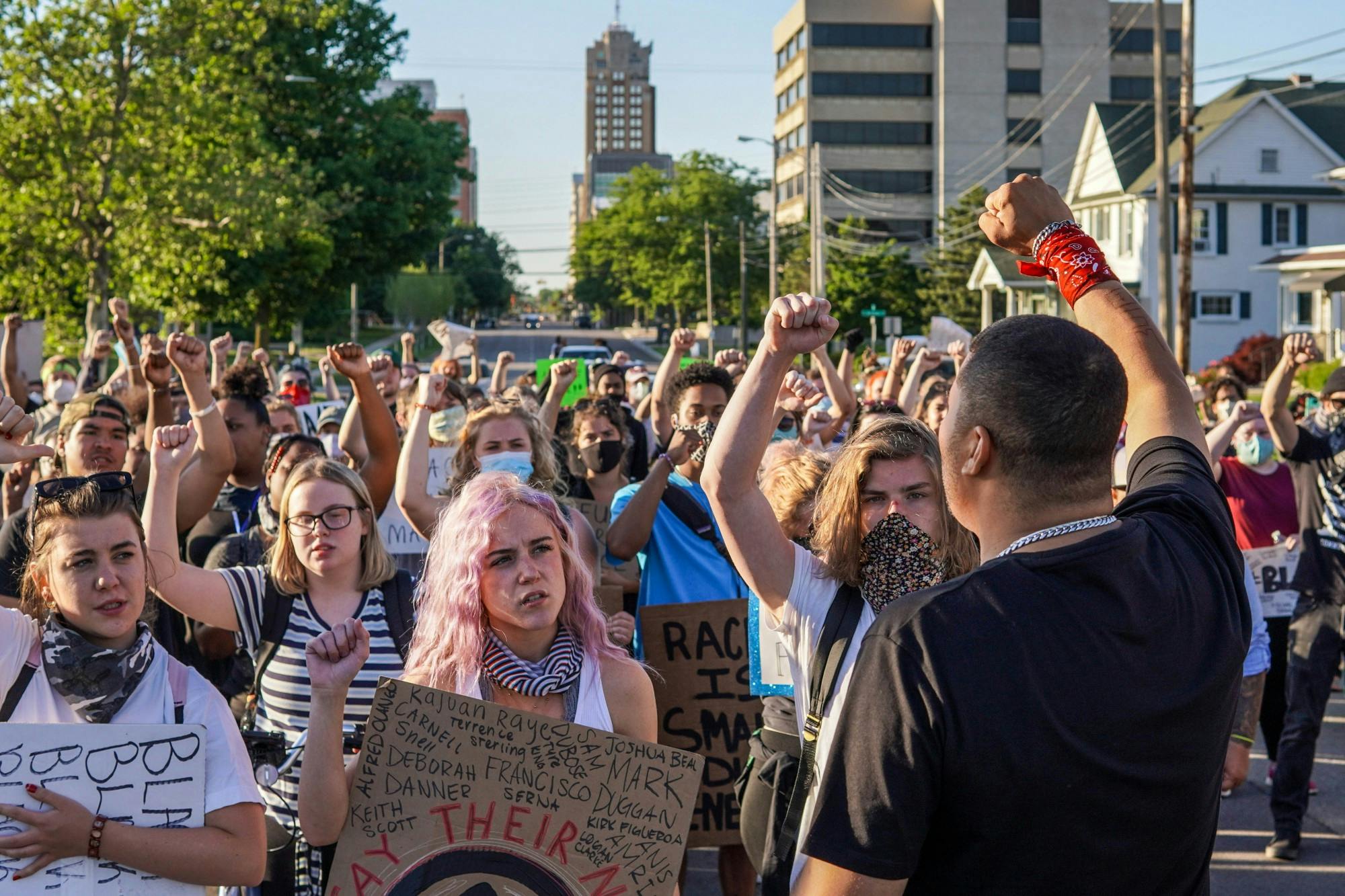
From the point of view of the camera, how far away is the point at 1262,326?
176ft

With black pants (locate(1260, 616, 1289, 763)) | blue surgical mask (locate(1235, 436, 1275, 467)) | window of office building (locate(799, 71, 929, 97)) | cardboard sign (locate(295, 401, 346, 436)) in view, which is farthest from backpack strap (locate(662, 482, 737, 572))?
window of office building (locate(799, 71, 929, 97))

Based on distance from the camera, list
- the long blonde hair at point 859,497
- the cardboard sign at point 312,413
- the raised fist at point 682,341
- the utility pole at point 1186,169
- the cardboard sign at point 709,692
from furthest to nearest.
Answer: the utility pole at point 1186,169
the cardboard sign at point 312,413
the raised fist at point 682,341
the cardboard sign at point 709,692
the long blonde hair at point 859,497

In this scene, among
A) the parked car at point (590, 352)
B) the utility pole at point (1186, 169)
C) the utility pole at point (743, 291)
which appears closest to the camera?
the utility pole at point (1186, 169)

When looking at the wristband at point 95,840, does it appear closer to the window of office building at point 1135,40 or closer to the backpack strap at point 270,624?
the backpack strap at point 270,624

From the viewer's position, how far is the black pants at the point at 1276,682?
749cm

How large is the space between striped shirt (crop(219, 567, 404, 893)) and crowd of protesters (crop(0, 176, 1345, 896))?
0.03 ft

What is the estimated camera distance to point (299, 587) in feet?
14.9

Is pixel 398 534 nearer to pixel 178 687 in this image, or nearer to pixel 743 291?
pixel 178 687

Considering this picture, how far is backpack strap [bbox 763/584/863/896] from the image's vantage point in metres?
3.34

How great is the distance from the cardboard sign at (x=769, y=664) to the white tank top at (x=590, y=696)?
73 cm

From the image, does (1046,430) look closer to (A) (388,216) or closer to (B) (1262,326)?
(A) (388,216)

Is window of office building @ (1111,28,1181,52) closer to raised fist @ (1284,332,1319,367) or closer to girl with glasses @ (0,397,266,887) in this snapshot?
raised fist @ (1284,332,1319,367)

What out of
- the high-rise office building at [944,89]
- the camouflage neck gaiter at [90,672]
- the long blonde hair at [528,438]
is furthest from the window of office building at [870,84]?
the camouflage neck gaiter at [90,672]

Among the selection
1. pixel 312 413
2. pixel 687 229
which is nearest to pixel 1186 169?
pixel 312 413
